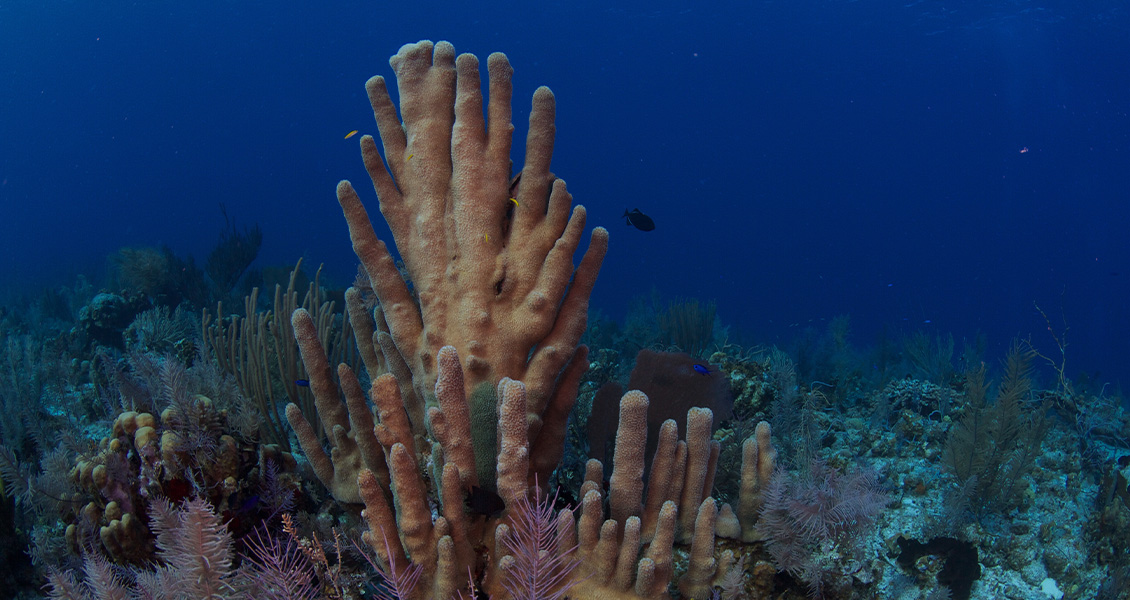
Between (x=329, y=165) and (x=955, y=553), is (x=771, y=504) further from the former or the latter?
(x=329, y=165)

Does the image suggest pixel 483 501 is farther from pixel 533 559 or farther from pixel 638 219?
pixel 638 219

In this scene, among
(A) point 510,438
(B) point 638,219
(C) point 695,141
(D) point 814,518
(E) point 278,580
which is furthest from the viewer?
(C) point 695,141

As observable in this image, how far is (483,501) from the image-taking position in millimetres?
2236

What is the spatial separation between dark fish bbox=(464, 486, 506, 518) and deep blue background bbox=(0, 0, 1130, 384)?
60.2 m

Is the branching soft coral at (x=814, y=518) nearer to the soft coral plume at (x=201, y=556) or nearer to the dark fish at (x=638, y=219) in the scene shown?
the soft coral plume at (x=201, y=556)

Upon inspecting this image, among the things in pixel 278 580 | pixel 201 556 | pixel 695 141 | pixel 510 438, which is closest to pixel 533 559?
pixel 510 438

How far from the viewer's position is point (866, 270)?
315ft

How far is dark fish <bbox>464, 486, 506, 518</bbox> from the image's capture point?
2.23 metres

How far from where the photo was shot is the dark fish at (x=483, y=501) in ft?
7.31

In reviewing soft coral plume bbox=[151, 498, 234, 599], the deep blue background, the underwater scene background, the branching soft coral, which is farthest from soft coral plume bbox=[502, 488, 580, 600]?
the deep blue background

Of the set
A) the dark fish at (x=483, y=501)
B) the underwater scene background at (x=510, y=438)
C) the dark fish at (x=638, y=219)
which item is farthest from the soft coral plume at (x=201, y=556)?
the dark fish at (x=638, y=219)

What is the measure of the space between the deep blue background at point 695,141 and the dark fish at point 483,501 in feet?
198

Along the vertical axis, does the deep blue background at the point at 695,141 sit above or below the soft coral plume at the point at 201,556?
above

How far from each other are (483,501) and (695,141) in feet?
334
